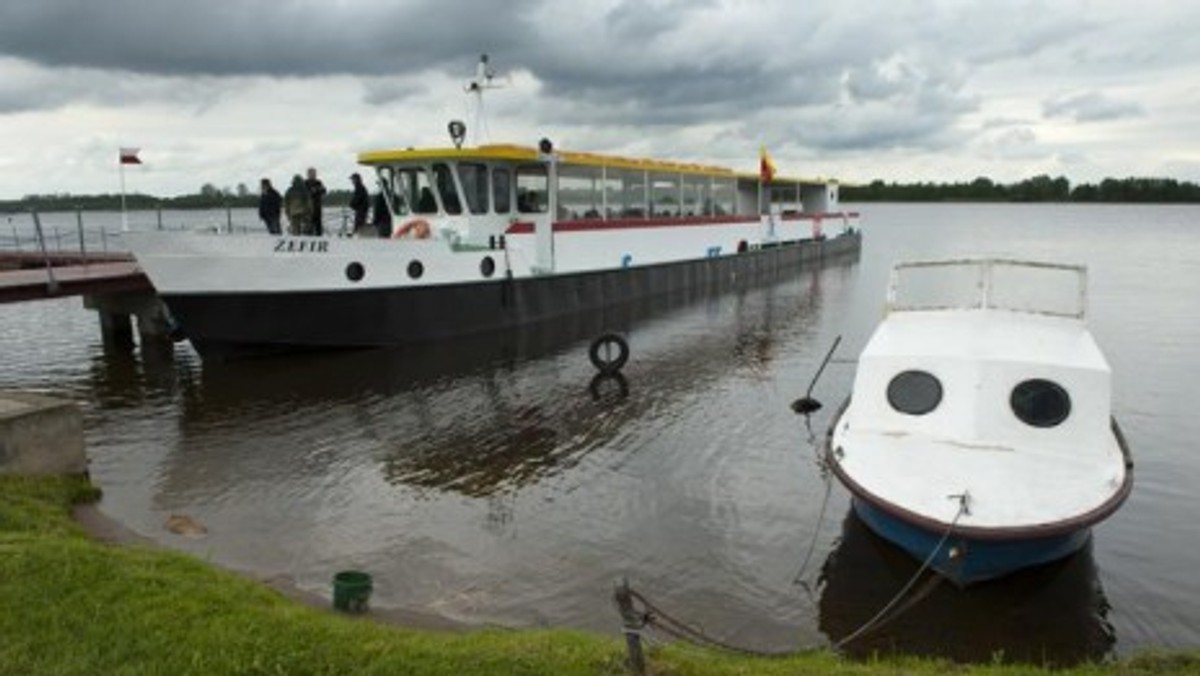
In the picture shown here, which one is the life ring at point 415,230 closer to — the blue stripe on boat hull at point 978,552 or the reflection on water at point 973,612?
the reflection on water at point 973,612

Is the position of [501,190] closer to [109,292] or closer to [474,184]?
[474,184]

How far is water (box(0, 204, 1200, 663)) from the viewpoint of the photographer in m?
8.66

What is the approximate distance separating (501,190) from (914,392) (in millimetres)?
15833

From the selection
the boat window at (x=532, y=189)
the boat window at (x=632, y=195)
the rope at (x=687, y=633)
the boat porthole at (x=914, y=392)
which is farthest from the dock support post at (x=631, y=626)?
the boat window at (x=632, y=195)

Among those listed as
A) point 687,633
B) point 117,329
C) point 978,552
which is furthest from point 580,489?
point 117,329

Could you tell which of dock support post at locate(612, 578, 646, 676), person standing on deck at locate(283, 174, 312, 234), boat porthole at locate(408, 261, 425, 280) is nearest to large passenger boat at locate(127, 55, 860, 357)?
boat porthole at locate(408, 261, 425, 280)

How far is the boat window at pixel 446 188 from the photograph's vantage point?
76.4ft

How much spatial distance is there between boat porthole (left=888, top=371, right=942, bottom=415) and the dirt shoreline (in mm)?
4971

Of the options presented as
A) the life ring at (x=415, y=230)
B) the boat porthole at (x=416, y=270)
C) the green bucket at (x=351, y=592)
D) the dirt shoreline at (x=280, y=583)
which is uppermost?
the life ring at (x=415, y=230)

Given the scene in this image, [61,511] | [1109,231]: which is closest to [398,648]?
[61,511]

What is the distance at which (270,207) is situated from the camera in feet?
72.8

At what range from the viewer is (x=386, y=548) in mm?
10070

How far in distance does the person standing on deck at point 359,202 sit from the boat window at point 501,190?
3.20 metres

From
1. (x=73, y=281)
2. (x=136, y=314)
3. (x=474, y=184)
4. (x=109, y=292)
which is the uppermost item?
(x=474, y=184)
